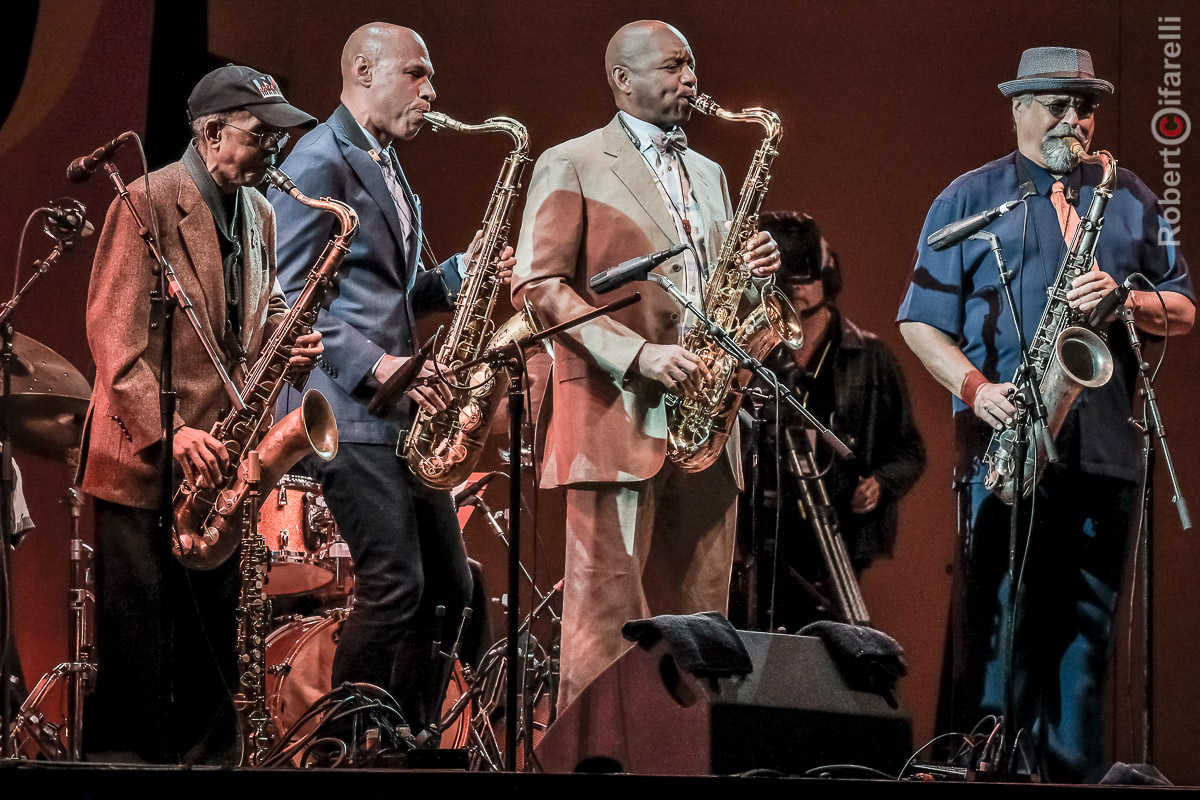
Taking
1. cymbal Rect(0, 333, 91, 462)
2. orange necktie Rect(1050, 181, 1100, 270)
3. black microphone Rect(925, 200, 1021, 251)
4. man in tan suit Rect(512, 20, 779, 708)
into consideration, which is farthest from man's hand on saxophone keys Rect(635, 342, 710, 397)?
cymbal Rect(0, 333, 91, 462)

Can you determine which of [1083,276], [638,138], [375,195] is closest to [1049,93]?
[1083,276]

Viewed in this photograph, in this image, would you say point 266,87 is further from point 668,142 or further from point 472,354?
point 668,142

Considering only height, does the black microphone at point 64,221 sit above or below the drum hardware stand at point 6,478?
above

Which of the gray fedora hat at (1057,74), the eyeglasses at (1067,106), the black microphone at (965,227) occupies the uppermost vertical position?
the gray fedora hat at (1057,74)

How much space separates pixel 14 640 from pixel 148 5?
2329 millimetres

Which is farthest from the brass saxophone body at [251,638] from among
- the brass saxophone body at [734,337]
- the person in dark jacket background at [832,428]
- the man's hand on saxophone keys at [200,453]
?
the person in dark jacket background at [832,428]

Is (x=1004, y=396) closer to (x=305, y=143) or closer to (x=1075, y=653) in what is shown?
(x=1075, y=653)

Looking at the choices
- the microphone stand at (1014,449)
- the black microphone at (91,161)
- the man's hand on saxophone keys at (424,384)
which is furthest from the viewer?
the man's hand on saxophone keys at (424,384)

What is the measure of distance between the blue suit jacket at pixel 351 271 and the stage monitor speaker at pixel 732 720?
3.76ft

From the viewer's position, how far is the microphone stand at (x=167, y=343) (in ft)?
12.5

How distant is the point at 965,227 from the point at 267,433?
2205 mm

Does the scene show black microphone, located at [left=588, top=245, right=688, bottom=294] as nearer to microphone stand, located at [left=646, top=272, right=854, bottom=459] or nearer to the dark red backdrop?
microphone stand, located at [left=646, top=272, right=854, bottom=459]

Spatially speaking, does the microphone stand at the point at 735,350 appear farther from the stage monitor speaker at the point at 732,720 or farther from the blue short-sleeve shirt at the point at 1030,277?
the blue short-sleeve shirt at the point at 1030,277

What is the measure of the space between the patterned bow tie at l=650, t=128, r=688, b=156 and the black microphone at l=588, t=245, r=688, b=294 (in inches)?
26.4
